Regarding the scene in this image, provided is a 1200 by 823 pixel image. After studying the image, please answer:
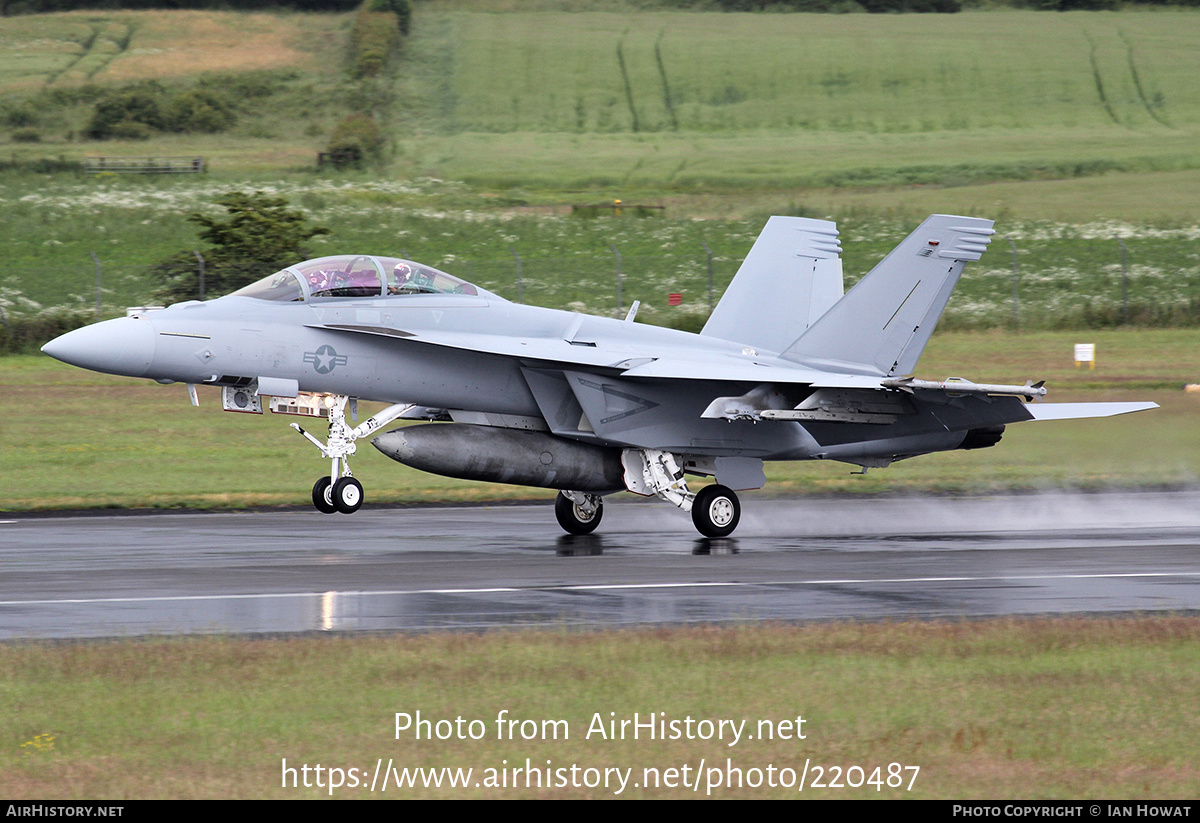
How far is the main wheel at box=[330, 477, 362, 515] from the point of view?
15.0 metres

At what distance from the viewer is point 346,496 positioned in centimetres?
1497

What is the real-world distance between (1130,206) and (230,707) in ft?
173

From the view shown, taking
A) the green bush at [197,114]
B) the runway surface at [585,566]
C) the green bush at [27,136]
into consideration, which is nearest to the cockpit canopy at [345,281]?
the runway surface at [585,566]

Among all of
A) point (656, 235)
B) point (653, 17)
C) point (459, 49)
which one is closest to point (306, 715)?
point (656, 235)

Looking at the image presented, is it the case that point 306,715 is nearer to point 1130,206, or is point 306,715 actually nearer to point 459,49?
point 1130,206

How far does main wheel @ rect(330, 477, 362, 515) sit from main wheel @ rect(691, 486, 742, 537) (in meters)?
4.12

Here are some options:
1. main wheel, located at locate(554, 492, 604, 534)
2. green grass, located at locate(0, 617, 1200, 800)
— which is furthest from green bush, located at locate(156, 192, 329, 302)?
green grass, located at locate(0, 617, 1200, 800)

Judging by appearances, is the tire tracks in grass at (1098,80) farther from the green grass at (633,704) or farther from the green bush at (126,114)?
the green grass at (633,704)

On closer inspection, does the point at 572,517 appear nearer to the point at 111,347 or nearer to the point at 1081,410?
the point at 111,347

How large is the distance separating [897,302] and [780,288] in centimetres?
240

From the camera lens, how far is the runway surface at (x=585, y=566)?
1162 centimetres

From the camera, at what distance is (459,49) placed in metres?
89.2

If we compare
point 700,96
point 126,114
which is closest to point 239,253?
point 126,114

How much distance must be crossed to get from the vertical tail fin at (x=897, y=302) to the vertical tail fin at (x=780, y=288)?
5.98 feet
